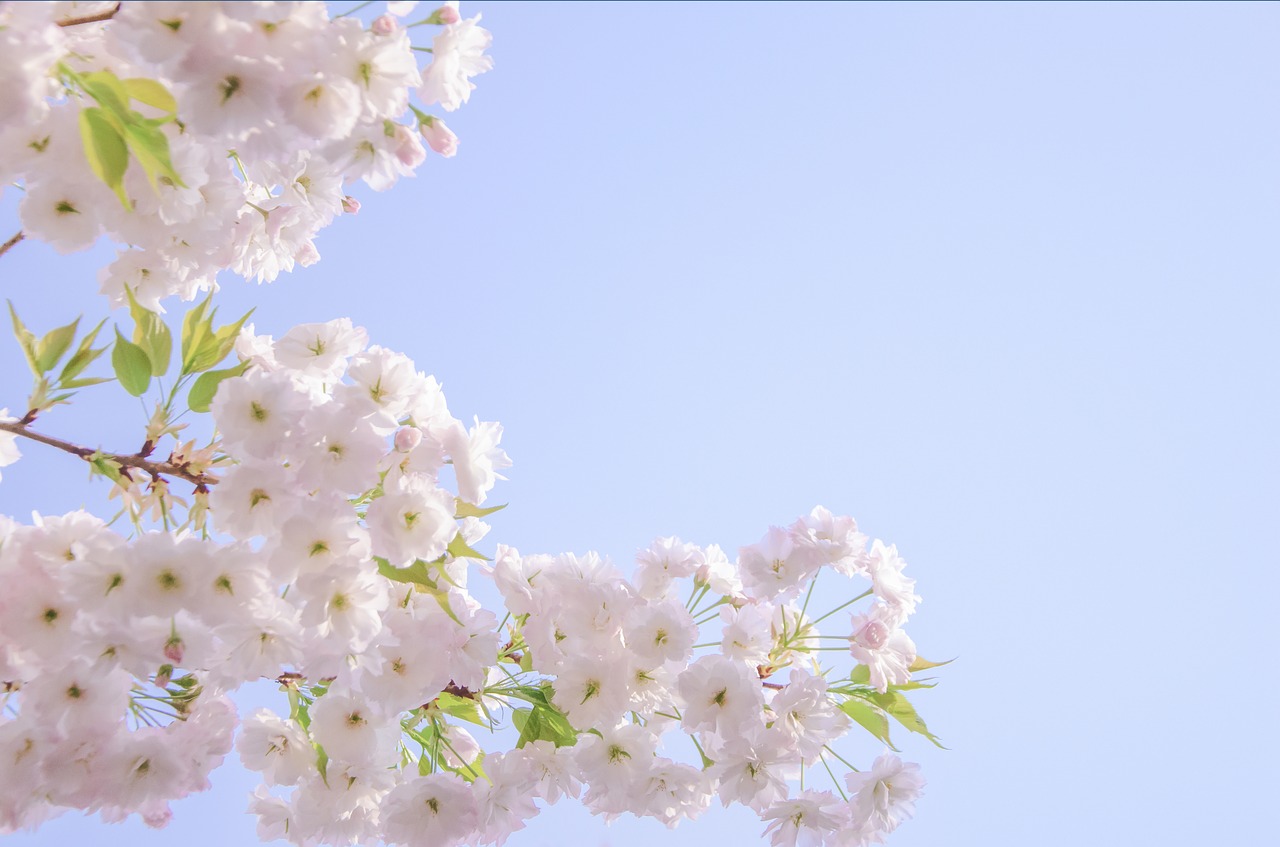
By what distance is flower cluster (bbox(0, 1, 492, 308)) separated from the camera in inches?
42.6

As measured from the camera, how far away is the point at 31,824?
150cm

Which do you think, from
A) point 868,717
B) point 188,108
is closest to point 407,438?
point 188,108

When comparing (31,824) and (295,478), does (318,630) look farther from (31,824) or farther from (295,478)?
(31,824)

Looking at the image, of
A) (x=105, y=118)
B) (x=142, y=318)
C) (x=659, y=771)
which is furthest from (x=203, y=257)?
(x=659, y=771)

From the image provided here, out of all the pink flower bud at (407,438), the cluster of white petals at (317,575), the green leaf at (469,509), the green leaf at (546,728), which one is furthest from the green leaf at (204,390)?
the green leaf at (546,728)

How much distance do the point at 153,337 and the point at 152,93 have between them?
17.7 inches

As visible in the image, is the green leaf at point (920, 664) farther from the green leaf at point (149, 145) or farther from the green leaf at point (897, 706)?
the green leaf at point (149, 145)

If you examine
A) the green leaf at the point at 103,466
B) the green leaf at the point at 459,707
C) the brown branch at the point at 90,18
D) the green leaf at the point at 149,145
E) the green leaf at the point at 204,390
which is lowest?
the green leaf at the point at 459,707

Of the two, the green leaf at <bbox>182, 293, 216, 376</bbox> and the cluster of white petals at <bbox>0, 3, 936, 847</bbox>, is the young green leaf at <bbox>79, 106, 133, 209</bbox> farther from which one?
the green leaf at <bbox>182, 293, 216, 376</bbox>

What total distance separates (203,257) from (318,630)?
0.71 meters

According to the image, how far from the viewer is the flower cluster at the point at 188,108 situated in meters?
1.08

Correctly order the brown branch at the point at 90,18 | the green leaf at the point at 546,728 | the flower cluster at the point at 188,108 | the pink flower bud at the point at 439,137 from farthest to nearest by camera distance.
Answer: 1. the green leaf at the point at 546,728
2. the pink flower bud at the point at 439,137
3. the brown branch at the point at 90,18
4. the flower cluster at the point at 188,108

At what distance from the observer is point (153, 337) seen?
1.48 m

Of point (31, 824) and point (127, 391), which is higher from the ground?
point (127, 391)
